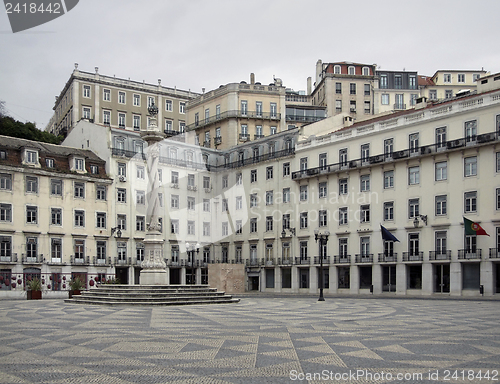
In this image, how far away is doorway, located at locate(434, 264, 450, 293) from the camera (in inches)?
1831

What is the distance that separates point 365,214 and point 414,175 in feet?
19.4

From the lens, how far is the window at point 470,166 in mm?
45281

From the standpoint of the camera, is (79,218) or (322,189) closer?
(79,218)

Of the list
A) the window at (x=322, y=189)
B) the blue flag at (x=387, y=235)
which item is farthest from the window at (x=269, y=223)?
the blue flag at (x=387, y=235)

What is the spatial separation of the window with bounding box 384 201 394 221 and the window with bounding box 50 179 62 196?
1176 inches

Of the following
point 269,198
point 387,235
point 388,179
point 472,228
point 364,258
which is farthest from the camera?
point 269,198

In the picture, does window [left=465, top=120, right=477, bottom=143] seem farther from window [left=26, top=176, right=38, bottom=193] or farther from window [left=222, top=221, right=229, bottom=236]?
window [left=26, top=176, right=38, bottom=193]

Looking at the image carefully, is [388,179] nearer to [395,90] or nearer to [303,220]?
[303,220]

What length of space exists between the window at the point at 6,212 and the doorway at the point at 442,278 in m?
36.5

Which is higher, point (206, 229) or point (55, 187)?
point (55, 187)

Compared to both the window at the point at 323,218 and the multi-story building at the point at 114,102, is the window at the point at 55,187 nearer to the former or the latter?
the window at the point at 323,218

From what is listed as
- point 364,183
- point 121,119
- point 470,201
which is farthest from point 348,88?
point 470,201

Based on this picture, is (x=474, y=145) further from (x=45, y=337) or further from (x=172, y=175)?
(x=45, y=337)

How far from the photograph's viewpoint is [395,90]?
90.9m
